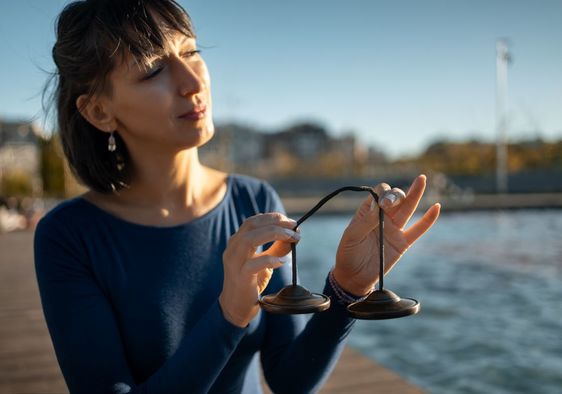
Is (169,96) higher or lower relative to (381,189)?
higher

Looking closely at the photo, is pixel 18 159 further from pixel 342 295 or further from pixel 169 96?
pixel 342 295

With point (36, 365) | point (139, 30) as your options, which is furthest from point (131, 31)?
point (36, 365)

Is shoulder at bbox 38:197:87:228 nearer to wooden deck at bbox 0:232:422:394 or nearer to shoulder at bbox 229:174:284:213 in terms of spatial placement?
shoulder at bbox 229:174:284:213

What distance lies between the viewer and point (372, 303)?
951 mm

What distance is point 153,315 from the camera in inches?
55.7

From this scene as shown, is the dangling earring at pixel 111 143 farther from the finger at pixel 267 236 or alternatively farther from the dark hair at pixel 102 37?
the finger at pixel 267 236

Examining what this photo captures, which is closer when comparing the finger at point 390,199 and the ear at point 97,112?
the finger at point 390,199

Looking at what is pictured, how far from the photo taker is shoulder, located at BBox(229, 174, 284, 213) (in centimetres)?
167

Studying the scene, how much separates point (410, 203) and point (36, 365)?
3199 millimetres

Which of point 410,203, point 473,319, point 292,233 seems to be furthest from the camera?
point 473,319

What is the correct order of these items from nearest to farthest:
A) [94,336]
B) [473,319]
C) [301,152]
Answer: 1. [94,336]
2. [473,319]
3. [301,152]

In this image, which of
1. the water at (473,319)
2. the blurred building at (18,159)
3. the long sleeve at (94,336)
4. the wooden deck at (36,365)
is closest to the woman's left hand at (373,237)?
the long sleeve at (94,336)

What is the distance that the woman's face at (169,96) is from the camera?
1.33 metres

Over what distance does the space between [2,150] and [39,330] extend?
28.3m
